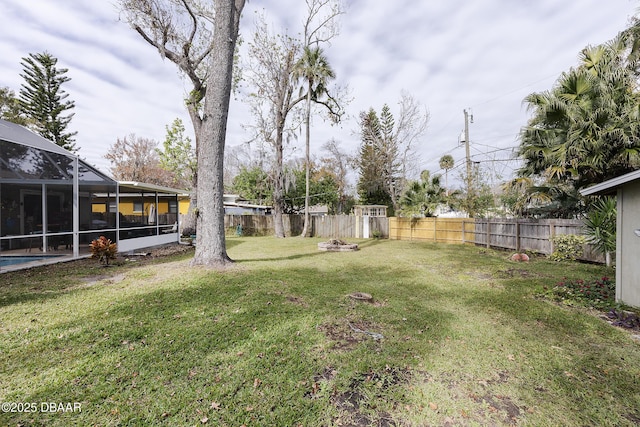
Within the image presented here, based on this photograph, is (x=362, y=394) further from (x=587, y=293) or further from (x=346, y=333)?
(x=587, y=293)

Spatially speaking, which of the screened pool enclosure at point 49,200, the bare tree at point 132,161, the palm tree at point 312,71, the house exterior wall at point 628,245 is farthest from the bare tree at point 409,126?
the bare tree at point 132,161

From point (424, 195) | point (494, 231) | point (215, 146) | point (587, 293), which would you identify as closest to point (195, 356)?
point (215, 146)

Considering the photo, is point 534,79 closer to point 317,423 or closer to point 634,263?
point 634,263

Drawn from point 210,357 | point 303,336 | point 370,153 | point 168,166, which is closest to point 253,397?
point 210,357

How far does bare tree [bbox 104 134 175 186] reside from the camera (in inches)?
1049

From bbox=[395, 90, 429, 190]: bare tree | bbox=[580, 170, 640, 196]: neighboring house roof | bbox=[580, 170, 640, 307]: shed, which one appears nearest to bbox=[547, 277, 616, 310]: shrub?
bbox=[580, 170, 640, 307]: shed

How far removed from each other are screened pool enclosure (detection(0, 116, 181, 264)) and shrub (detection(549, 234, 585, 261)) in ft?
46.8

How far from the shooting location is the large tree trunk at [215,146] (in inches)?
261

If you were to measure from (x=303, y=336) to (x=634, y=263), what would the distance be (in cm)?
528

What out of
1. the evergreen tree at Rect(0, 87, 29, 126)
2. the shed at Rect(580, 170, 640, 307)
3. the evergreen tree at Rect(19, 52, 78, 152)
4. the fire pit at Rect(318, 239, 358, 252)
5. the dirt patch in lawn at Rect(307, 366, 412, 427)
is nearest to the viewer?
the dirt patch in lawn at Rect(307, 366, 412, 427)

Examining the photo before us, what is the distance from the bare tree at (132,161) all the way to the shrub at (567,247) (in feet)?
94.8

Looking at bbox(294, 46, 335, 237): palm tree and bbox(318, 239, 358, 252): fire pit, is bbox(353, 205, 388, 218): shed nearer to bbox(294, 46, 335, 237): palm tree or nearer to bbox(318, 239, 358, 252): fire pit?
bbox(294, 46, 335, 237): palm tree

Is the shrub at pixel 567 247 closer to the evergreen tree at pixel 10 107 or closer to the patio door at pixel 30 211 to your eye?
the patio door at pixel 30 211

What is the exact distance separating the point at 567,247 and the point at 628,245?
15.7 ft
